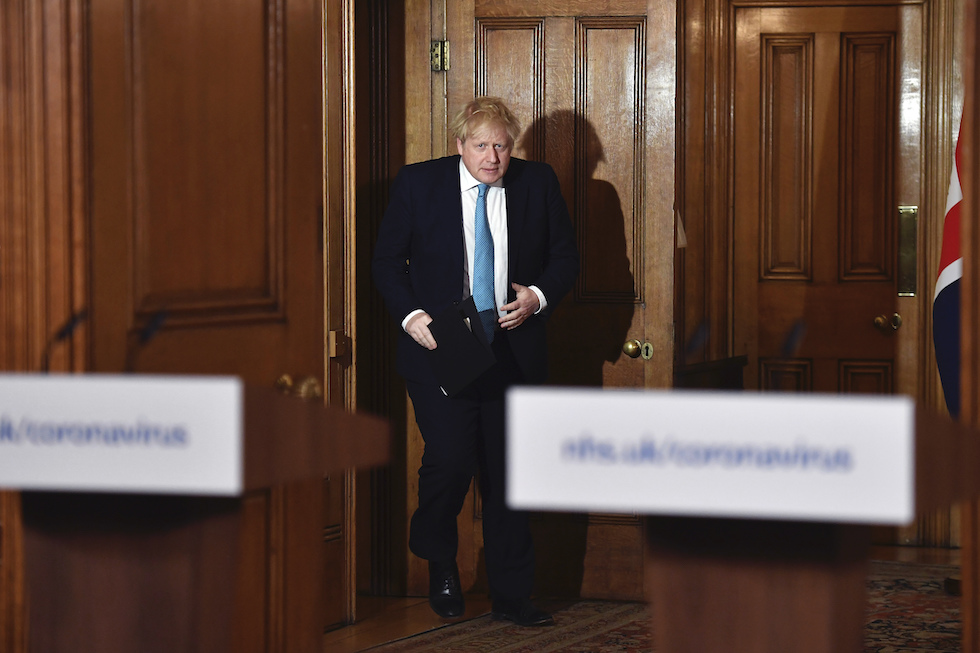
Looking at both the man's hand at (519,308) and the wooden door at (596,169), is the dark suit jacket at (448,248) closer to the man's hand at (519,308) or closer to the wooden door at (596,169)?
the man's hand at (519,308)

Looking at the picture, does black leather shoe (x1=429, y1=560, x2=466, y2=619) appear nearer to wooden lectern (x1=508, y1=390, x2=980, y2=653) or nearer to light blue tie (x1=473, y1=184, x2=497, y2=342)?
light blue tie (x1=473, y1=184, x2=497, y2=342)

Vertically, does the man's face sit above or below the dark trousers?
above

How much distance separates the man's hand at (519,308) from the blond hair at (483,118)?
0.46 meters

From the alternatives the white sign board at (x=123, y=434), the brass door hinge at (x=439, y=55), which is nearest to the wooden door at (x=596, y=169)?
the brass door hinge at (x=439, y=55)

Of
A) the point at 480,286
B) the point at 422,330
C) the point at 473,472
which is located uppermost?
the point at 480,286

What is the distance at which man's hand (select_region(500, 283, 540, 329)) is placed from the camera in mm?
3445

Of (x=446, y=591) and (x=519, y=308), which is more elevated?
(x=519, y=308)

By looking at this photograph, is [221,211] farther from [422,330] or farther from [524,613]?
[524,613]

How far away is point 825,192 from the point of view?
15.2 feet

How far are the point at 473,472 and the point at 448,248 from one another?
69 centimetres

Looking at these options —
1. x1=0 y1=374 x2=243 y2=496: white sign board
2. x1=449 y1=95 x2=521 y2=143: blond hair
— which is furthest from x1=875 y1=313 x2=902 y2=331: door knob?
x1=0 y1=374 x2=243 y2=496: white sign board

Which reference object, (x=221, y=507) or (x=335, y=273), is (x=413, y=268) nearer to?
(x=335, y=273)

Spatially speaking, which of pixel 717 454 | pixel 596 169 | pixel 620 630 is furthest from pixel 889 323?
pixel 717 454

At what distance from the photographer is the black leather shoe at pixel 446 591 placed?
3684 mm
